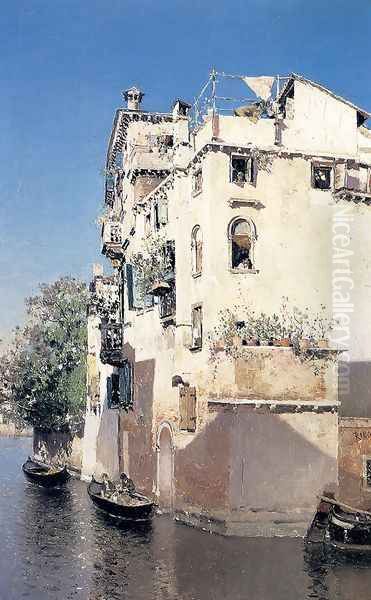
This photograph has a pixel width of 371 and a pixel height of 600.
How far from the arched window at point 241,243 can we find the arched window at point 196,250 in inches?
60.9

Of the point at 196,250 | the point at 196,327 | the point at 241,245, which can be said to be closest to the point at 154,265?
the point at 196,250

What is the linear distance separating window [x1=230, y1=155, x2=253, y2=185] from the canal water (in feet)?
45.1

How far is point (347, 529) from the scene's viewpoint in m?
24.6

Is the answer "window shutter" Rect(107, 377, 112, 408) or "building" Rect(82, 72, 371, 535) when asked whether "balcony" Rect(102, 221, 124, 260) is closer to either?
"window shutter" Rect(107, 377, 112, 408)

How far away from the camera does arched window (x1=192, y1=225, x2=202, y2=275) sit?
30.3 meters

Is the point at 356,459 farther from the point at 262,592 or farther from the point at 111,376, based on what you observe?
the point at 111,376

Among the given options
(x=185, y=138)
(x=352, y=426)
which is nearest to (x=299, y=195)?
(x=185, y=138)

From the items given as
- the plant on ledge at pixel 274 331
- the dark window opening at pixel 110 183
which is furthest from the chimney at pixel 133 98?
the plant on ledge at pixel 274 331

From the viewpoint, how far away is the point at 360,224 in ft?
102

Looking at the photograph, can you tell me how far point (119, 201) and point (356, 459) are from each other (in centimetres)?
2330

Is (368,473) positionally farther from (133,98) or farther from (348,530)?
(133,98)

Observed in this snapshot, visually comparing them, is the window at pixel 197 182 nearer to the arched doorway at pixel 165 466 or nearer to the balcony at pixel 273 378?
the balcony at pixel 273 378

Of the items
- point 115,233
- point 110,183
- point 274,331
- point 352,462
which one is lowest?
point 352,462

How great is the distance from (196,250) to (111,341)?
12889 mm
